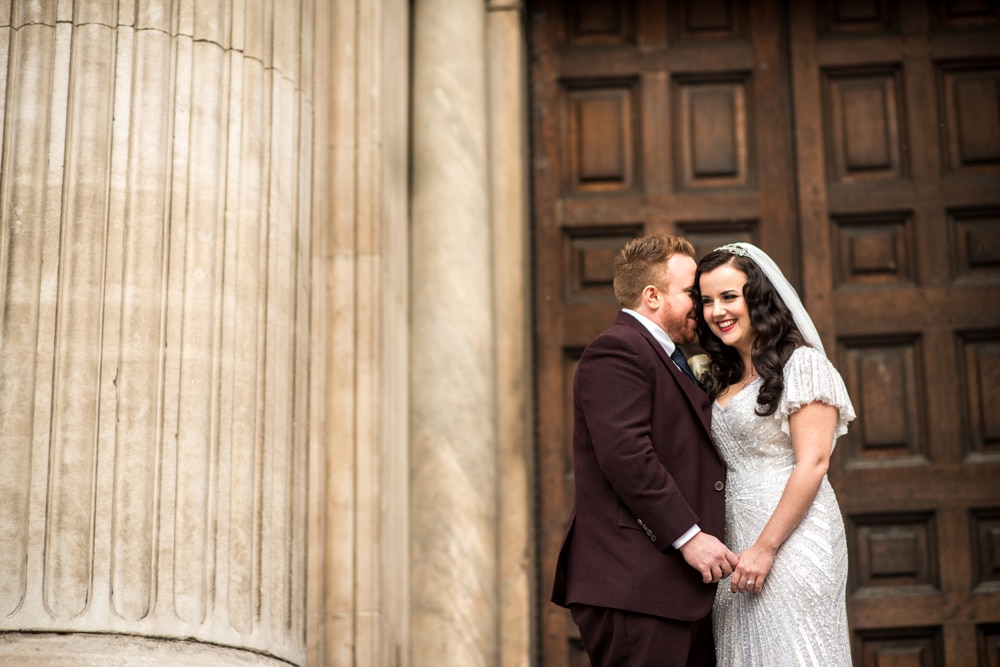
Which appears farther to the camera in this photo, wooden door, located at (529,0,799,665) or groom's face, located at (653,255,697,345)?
wooden door, located at (529,0,799,665)

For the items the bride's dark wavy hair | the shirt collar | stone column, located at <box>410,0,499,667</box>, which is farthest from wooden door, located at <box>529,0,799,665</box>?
the shirt collar

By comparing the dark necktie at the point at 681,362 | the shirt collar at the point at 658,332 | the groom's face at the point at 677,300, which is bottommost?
the dark necktie at the point at 681,362

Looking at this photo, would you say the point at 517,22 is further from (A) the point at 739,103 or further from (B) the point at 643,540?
(B) the point at 643,540

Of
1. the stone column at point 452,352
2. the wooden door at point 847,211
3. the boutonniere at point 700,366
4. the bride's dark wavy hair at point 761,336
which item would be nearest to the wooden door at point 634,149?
the wooden door at point 847,211

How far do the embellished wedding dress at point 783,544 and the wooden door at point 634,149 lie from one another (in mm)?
2331

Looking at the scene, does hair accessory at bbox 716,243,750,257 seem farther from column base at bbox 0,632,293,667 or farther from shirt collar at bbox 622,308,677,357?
column base at bbox 0,632,293,667

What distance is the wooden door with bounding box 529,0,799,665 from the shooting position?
8.33 metres

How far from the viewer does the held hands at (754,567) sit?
5.62 metres

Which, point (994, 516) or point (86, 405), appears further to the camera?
point (994, 516)

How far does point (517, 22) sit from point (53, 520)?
380 cm

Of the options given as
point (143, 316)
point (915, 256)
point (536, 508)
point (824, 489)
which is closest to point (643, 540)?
point (824, 489)

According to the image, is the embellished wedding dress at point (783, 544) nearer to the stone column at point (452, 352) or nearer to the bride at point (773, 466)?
the bride at point (773, 466)

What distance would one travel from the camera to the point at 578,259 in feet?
27.7

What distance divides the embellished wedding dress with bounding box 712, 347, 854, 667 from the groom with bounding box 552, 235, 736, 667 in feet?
0.41
